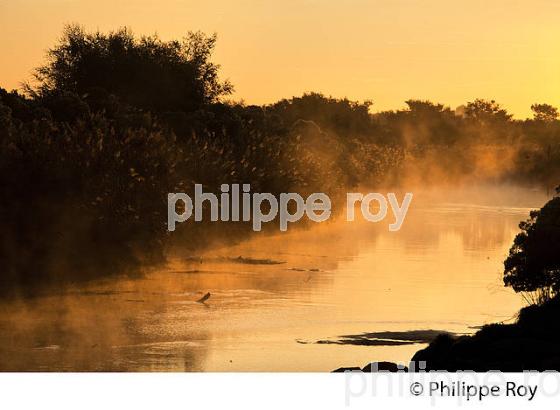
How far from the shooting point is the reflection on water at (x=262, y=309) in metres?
18.5

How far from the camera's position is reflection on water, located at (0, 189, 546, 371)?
18469mm

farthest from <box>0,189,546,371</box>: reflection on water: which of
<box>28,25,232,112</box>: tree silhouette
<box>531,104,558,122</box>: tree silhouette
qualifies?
<box>531,104,558,122</box>: tree silhouette

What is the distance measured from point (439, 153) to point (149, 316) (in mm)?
51585

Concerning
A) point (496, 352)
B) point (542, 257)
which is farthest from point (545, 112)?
point (496, 352)

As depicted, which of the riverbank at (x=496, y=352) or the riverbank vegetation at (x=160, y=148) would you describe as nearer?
the riverbank at (x=496, y=352)

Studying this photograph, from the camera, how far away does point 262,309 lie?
75.9 ft

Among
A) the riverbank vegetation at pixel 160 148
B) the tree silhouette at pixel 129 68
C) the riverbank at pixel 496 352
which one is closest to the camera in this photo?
the riverbank at pixel 496 352

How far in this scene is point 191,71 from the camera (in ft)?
158

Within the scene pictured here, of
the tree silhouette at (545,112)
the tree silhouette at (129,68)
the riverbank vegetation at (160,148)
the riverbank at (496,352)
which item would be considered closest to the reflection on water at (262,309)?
the riverbank vegetation at (160,148)

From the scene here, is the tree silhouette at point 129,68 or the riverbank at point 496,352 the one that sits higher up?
the tree silhouette at point 129,68

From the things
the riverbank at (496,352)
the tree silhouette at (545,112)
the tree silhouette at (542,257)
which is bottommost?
the riverbank at (496,352)

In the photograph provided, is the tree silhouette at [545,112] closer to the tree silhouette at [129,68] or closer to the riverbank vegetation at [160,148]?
the riverbank vegetation at [160,148]

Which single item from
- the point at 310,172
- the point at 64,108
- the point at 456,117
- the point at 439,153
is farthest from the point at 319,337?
the point at 456,117
